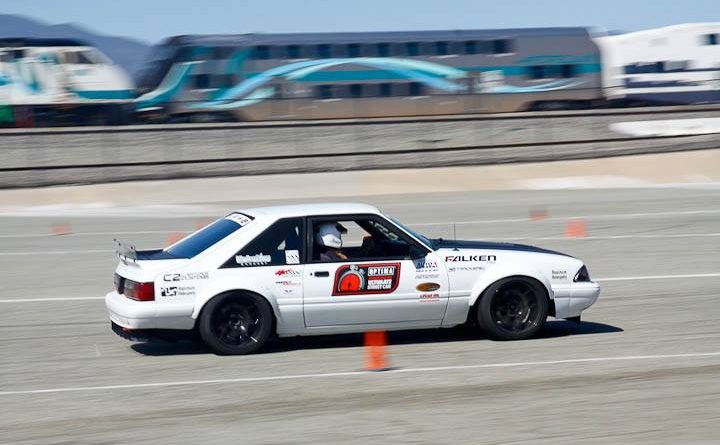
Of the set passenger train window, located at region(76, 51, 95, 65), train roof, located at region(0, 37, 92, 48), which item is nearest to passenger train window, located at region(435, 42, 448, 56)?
passenger train window, located at region(76, 51, 95, 65)

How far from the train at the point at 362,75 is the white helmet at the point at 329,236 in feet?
111

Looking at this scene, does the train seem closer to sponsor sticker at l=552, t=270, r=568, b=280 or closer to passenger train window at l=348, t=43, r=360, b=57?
passenger train window at l=348, t=43, r=360, b=57

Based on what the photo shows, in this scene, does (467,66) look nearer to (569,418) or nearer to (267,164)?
(267,164)

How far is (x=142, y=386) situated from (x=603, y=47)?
42091mm

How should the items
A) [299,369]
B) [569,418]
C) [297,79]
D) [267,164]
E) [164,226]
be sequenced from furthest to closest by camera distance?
[297,79]
[267,164]
[164,226]
[299,369]
[569,418]

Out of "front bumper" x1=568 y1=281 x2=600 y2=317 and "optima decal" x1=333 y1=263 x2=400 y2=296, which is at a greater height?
"optima decal" x1=333 y1=263 x2=400 y2=296

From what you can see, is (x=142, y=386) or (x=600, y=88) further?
(x=600, y=88)

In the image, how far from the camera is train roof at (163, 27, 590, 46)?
44656 mm

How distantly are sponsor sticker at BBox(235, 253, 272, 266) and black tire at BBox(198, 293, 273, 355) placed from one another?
0.28 metres

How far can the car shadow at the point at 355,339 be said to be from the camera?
9742mm

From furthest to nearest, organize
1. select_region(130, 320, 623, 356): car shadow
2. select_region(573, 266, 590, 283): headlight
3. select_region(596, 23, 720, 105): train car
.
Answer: select_region(596, 23, 720, 105): train car < select_region(573, 266, 590, 283): headlight < select_region(130, 320, 623, 356): car shadow

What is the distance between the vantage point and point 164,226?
71.9 feet

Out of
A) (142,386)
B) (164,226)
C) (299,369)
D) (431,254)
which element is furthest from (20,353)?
(164,226)

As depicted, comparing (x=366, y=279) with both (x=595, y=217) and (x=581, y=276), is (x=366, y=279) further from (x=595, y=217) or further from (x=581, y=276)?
(x=595, y=217)
